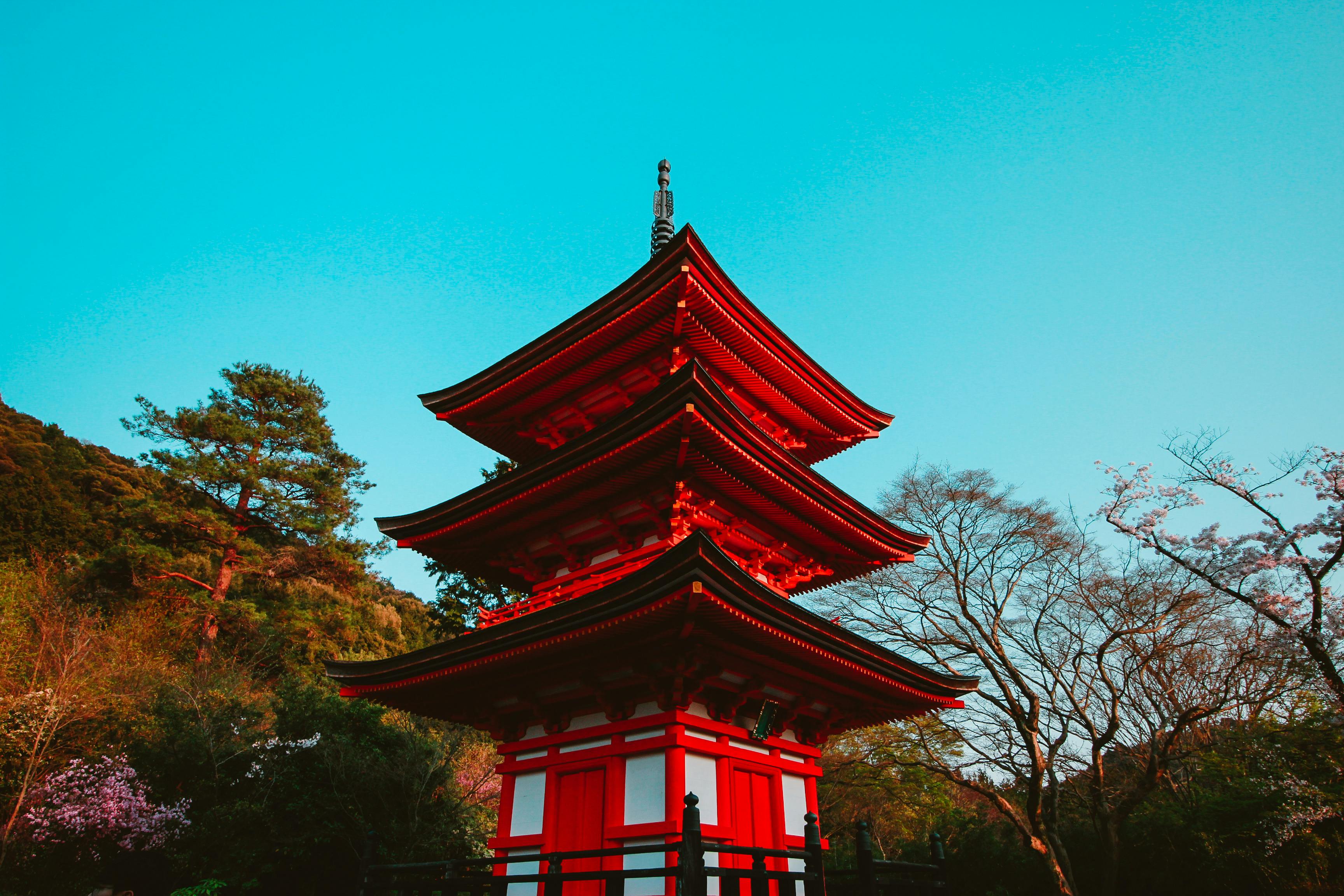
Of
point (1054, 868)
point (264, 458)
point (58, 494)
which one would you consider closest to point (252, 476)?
point (264, 458)

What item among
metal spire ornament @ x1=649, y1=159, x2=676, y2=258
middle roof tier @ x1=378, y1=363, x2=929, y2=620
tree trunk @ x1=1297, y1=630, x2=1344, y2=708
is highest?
metal spire ornament @ x1=649, y1=159, x2=676, y2=258

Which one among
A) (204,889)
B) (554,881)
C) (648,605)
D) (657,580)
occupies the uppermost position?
(657,580)

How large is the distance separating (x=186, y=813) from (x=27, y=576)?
14.9 meters

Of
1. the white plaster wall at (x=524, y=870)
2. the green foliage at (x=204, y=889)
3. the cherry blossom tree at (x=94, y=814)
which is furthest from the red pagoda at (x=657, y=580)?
the cherry blossom tree at (x=94, y=814)

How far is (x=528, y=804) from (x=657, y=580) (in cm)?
462

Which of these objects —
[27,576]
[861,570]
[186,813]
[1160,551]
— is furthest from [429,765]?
[1160,551]

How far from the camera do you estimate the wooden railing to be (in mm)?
6152

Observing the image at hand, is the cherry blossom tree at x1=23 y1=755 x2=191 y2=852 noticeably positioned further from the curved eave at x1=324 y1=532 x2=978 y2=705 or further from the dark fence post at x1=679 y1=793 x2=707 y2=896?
the dark fence post at x1=679 y1=793 x2=707 y2=896

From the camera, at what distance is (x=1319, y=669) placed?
15859 millimetres

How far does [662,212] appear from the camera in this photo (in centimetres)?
1552

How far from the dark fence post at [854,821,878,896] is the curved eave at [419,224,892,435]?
7749mm

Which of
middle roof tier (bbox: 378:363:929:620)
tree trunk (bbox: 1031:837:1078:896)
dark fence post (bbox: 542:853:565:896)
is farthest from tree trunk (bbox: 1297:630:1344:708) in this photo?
dark fence post (bbox: 542:853:565:896)

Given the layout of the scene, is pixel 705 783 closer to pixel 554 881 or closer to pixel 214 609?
pixel 554 881

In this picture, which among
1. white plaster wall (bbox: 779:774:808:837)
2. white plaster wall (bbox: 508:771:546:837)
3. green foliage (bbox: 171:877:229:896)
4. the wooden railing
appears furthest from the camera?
green foliage (bbox: 171:877:229:896)
